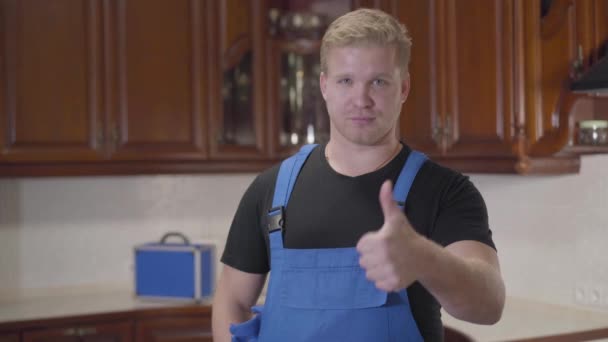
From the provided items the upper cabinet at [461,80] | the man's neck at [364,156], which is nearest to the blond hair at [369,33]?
the man's neck at [364,156]

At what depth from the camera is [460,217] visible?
55.2 inches

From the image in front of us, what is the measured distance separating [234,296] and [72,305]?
5.25 feet

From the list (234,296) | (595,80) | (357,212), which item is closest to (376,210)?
(357,212)

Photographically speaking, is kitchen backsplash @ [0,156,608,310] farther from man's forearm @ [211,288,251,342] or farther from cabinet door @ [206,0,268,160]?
man's forearm @ [211,288,251,342]

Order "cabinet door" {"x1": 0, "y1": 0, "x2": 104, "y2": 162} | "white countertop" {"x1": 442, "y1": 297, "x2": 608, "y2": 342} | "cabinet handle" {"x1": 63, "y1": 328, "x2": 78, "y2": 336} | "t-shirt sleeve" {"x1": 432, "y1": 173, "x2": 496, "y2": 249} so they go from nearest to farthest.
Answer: "t-shirt sleeve" {"x1": 432, "y1": 173, "x2": 496, "y2": 249} < "white countertop" {"x1": 442, "y1": 297, "x2": 608, "y2": 342} < "cabinet handle" {"x1": 63, "y1": 328, "x2": 78, "y2": 336} < "cabinet door" {"x1": 0, "y1": 0, "x2": 104, "y2": 162}

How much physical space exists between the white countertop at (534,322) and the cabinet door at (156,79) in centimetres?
127

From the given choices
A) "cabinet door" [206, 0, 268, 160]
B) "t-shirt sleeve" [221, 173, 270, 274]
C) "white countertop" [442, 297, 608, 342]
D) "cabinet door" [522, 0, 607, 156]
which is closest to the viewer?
"t-shirt sleeve" [221, 173, 270, 274]

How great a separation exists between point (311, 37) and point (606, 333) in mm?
1679

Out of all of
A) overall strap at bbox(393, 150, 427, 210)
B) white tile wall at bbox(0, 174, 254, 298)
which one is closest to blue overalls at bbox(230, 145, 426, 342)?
overall strap at bbox(393, 150, 427, 210)

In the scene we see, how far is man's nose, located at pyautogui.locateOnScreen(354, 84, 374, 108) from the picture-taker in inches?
55.5

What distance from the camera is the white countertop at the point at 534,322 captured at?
244 centimetres

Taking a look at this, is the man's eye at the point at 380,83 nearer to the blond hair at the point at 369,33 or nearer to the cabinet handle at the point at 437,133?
the blond hair at the point at 369,33

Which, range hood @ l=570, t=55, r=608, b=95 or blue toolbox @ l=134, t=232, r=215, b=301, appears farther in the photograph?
blue toolbox @ l=134, t=232, r=215, b=301

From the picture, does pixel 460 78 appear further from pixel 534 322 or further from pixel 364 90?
pixel 364 90
